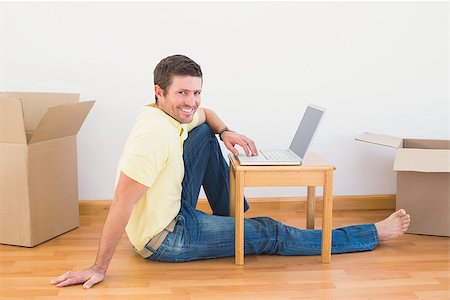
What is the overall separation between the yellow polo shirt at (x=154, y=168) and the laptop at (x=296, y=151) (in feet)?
0.83

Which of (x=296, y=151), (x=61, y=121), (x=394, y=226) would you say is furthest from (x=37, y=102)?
(x=394, y=226)

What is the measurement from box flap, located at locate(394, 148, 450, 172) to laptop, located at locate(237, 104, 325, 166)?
45 cm

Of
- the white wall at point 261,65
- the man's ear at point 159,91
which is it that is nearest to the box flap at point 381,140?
the white wall at point 261,65

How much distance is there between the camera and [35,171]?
252 centimetres

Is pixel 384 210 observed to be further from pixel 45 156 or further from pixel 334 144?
pixel 45 156

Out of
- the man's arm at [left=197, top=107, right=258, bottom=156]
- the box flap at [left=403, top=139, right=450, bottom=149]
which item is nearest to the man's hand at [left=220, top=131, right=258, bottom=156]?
the man's arm at [left=197, top=107, right=258, bottom=156]

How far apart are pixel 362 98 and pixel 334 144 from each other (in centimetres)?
26

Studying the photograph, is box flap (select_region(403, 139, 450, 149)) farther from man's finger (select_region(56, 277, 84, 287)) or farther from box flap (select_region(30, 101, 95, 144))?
man's finger (select_region(56, 277, 84, 287))

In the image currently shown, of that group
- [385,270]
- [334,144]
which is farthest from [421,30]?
[385,270]

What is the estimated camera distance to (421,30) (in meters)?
3.12

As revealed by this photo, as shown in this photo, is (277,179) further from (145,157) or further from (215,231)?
(145,157)

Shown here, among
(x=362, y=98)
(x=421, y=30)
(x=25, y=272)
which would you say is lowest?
(x=25, y=272)

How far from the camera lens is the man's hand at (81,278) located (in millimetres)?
2092

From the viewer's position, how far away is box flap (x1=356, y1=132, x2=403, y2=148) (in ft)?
9.17
